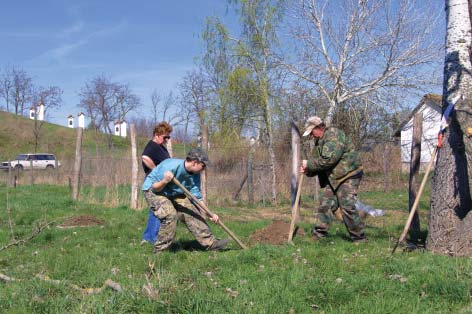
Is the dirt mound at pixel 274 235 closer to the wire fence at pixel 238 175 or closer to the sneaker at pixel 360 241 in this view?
the sneaker at pixel 360 241

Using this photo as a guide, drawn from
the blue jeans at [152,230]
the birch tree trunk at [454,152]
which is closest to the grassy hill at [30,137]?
the blue jeans at [152,230]

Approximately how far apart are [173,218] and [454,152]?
12.0 ft

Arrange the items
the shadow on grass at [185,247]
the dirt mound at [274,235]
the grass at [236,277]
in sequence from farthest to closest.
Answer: the dirt mound at [274,235] < the shadow on grass at [185,247] < the grass at [236,277]

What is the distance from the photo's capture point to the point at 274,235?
733 cm

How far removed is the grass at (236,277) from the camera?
13.2 feet

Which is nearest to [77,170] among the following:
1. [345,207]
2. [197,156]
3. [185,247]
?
[185,247]

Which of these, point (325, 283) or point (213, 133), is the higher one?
point (213, 133)

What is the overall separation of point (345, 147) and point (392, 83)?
37.4 ft

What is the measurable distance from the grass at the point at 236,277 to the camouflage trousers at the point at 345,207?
0.24m

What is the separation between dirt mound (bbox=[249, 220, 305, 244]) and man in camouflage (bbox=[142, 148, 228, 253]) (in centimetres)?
69

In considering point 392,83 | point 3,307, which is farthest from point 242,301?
point 392,83

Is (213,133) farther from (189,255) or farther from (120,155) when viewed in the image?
Answer: (189,255)

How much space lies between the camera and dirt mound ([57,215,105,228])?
30.4 feet

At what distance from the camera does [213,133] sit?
21.7 m
